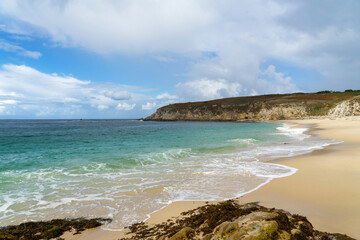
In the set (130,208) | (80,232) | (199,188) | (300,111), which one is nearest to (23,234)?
(80,232)

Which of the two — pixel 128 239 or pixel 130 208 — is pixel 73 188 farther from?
pixel 128 239

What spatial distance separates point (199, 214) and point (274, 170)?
6343 mm

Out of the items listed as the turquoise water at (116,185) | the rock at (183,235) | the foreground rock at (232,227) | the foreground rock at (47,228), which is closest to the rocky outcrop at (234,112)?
the turquoise water at (116,185)

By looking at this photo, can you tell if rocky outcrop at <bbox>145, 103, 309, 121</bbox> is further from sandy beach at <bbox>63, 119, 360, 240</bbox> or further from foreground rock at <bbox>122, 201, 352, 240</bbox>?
foreground rock at <bbox>122, 201, 352, 240</bbox>

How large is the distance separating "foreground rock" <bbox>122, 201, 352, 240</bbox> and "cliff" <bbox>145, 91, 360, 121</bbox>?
5862 centimetres

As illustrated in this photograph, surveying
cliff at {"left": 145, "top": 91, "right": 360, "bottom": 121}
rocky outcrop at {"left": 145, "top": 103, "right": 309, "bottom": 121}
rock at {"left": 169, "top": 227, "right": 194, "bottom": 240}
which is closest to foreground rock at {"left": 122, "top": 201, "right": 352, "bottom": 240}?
rock at {"left": 169, "top": 227, "right": 194, "bottom": 240}

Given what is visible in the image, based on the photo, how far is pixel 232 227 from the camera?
11.6 ft

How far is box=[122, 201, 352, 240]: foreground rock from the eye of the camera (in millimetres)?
3328

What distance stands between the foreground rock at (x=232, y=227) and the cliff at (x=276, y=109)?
192 feet

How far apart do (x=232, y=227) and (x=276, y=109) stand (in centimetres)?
7941

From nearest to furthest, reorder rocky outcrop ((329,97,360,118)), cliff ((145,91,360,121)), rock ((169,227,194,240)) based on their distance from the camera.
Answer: rock ((169,227,194,240)) → rocky outcrop ((329,97,360,118)) → cliff ((145,91,360,121))

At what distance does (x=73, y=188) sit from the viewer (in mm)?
8445

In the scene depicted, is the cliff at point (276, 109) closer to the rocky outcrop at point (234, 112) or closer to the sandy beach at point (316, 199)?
the rocky outcrop at point (234, 112)

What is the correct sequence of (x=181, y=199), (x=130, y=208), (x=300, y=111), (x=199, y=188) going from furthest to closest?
(x=300, y=111), (x=199, y=188), (x=181, y=199), (x=130, y=208)
